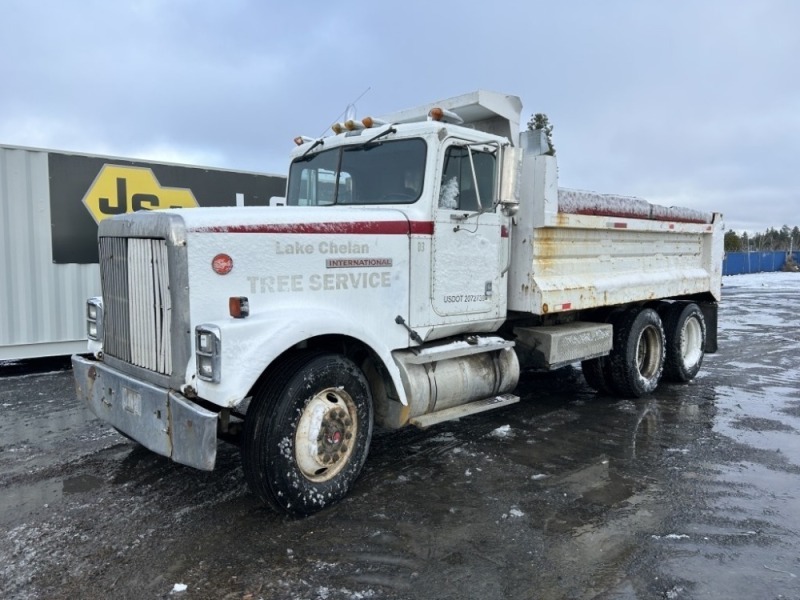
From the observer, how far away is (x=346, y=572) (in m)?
3.25

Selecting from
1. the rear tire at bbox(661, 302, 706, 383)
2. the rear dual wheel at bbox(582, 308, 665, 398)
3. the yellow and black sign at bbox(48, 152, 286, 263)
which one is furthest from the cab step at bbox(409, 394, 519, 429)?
the yellow and black sign at bbox(48, 152, 286, 263)

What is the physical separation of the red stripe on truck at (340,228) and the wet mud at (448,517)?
6.01ft

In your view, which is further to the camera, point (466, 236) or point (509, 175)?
point (466, 236)

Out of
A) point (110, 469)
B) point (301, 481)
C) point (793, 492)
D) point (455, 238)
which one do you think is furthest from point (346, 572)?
point (793, 492)

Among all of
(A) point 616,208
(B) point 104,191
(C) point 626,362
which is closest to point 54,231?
(B) point 104,191

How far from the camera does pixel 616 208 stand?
6781 mm

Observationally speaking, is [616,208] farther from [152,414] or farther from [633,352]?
[152,414]

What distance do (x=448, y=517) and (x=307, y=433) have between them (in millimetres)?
1061

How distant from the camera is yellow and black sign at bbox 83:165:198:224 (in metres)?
8.56

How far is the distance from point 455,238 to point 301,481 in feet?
7.61

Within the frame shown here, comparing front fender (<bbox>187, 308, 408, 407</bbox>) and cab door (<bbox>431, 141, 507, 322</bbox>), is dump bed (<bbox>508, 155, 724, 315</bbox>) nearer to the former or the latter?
cab door (<bbox>431, 141, 507, 322</bbox>)

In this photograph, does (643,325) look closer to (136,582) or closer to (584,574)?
(584,574)

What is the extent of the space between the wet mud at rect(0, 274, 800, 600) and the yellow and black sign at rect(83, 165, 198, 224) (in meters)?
3.35

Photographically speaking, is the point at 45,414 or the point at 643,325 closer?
the point at 45,414
